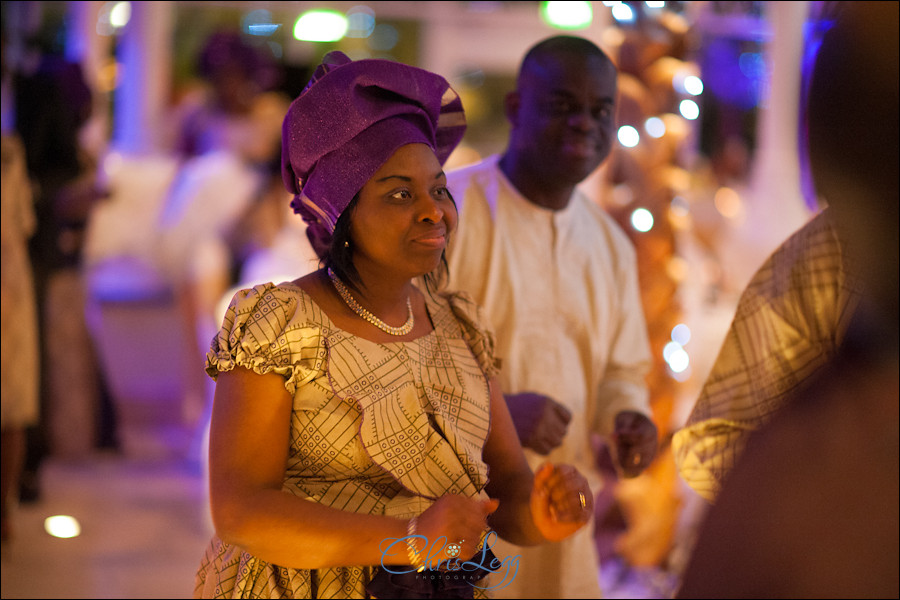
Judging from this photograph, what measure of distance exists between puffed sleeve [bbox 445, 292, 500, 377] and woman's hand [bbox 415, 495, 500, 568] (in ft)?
1.31

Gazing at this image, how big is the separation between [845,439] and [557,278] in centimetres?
149

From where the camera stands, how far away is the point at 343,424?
4.89ft

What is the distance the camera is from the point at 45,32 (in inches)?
258

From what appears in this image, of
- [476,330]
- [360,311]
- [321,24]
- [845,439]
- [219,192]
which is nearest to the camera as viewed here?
[845,439]

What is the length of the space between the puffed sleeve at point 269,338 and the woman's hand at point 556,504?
1.32ft

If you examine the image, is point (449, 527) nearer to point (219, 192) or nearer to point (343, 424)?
point (343, 424)

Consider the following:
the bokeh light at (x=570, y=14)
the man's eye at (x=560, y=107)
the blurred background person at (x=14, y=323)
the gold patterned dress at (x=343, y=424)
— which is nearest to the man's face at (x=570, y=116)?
the man's eye at (x=560, y=107)

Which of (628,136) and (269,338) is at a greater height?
(628,136)

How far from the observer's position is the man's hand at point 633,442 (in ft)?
7.36

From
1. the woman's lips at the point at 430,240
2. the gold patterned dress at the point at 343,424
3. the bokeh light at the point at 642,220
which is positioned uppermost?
the bokeh light at the point at 642,220

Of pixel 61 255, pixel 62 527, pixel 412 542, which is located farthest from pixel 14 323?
pixel 412 542

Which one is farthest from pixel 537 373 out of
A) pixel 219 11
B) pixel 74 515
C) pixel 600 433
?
pixel 219 11

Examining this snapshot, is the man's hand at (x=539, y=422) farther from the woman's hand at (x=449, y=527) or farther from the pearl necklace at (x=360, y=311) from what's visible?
the woman's hand at (x=449, y=527)

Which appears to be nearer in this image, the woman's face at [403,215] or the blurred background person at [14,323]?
the woman's face at [403,215]
